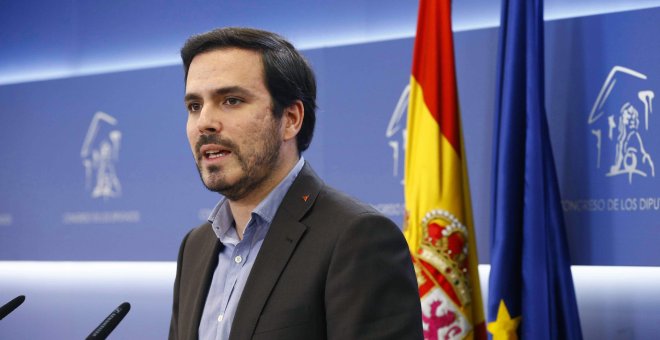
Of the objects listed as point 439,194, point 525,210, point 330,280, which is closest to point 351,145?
point 439,194

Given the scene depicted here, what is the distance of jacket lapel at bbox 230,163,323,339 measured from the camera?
1727mm

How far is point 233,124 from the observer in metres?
1.86

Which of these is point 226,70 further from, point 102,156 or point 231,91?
point 102,156

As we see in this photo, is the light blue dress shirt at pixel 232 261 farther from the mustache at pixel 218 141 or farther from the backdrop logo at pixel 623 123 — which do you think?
the backdrop logo at pixel 623 123

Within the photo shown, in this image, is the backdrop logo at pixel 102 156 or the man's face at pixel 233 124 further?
the backdrop logo at pixel 102 156

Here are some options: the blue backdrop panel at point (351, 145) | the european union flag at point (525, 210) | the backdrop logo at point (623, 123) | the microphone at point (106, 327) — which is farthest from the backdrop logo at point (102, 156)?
the microphone at point (106, 327)

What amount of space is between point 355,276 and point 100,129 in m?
3.79

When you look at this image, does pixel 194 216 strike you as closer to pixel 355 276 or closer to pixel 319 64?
pixel 319 64

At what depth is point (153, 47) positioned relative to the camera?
16.6 feet

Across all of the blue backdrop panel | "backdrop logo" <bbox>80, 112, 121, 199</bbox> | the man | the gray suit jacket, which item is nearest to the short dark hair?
the man

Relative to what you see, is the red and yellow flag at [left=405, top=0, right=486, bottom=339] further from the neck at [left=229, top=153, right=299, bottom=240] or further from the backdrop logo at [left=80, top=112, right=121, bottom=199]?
the backdrop logo at [left=80, top=112, right=121, bottom=199]

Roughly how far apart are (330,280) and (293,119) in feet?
1.65

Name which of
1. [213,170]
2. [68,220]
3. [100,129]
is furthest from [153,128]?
[213,170]

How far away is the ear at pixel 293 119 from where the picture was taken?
1984 mm
